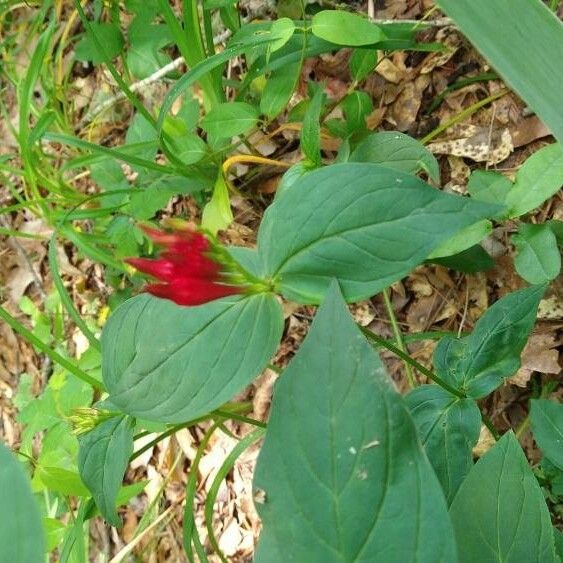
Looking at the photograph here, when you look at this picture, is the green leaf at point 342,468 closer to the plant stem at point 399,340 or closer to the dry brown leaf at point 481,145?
the plant stem at point 399,340

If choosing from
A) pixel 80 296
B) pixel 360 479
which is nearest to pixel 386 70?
pixel 80 296

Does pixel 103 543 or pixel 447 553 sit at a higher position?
pixel 447 553

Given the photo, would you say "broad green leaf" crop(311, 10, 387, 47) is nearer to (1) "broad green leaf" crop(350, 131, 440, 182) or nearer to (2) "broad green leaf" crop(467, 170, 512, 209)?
(1) "broad green leaf" crop(350, 131, 440, 182)

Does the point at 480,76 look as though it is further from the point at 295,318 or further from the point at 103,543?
the point at 103,543

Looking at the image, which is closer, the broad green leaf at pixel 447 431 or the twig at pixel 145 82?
the broad green leaf at pixel 447 431

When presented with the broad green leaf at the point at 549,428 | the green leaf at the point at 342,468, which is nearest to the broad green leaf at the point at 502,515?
the green leaf at the point at 342,468

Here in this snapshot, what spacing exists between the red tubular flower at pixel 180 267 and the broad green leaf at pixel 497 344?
396 mm

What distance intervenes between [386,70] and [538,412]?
0.73 meters

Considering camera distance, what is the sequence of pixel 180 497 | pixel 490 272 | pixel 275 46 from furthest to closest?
pixel 180 497 → pixel 490 272 → pixel 275 46

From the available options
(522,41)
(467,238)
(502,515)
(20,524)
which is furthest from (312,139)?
(20,524)

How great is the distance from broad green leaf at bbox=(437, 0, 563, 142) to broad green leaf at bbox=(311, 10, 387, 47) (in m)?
0.50

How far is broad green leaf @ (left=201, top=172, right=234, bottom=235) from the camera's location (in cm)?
127

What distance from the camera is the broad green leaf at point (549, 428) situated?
868mm

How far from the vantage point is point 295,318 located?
139 cm
